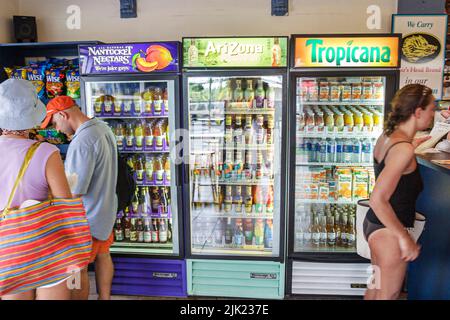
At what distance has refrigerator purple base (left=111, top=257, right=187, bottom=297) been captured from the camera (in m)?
3.24

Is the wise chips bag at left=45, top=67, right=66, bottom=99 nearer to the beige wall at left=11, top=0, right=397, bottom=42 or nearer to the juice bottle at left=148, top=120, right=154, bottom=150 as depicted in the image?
the beige wall at left=11, top=0, right=397, bottom=42

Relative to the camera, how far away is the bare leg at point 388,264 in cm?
190

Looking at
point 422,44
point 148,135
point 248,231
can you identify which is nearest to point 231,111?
point 148,135

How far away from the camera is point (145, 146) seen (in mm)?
3305

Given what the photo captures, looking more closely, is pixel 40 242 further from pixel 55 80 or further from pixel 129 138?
pixel 55 80

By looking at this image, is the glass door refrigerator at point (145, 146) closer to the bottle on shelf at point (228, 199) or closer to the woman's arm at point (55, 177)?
the bottle on shelf at point (228, 199)

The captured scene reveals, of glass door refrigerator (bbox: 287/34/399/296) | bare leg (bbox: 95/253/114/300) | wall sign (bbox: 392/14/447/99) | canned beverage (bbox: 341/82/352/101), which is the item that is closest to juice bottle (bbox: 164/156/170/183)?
bare leg (bbox: 95/253/114/300)

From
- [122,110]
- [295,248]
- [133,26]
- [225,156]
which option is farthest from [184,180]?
[133,26]

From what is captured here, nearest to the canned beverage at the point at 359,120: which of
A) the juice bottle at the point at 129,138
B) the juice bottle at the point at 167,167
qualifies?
the juice bottle at the point at 167,167

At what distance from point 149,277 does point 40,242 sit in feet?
6.02

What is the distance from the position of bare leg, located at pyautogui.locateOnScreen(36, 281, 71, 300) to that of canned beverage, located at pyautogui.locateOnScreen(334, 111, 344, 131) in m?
2.42
